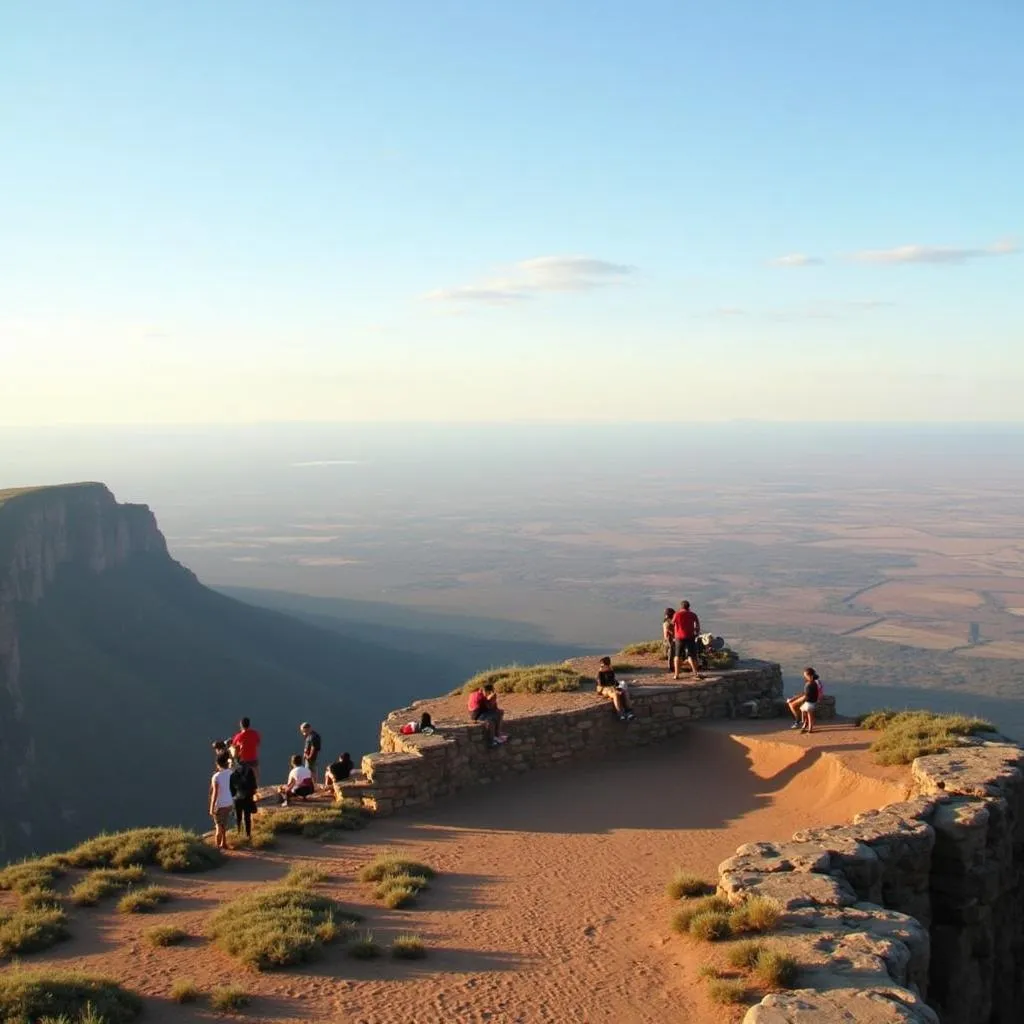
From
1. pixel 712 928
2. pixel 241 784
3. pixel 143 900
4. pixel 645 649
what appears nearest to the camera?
pixel 712 928

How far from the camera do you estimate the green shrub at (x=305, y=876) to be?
10828 millimetres

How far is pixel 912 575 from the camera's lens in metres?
141

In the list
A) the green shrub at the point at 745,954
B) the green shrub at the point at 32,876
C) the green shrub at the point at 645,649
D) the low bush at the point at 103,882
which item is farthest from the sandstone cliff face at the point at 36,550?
the green shrub at the point at 745,954

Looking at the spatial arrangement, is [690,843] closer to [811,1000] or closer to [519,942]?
[519,942]

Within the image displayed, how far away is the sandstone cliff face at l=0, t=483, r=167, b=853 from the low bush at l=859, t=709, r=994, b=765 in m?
41.1

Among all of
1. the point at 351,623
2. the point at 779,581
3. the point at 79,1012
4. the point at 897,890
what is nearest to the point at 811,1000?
the point at 897,890

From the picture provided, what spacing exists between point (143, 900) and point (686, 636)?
1131 centimetres

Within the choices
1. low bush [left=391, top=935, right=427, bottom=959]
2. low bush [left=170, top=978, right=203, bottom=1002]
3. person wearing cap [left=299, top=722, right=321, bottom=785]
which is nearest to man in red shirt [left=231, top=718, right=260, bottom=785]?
Answer: person wearing cap [left=299, top=722, right=321, bottom=785]

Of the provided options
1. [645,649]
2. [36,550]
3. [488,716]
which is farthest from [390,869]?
[36,550]

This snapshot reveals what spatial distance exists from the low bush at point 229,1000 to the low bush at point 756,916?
4.34 meters

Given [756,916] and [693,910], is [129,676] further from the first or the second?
[756,916]

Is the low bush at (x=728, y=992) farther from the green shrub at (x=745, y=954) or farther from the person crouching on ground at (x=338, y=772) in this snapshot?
the person crouching on ground at (x=338, y=772)

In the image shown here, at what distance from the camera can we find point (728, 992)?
7684 mm

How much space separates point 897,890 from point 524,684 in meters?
9.31
